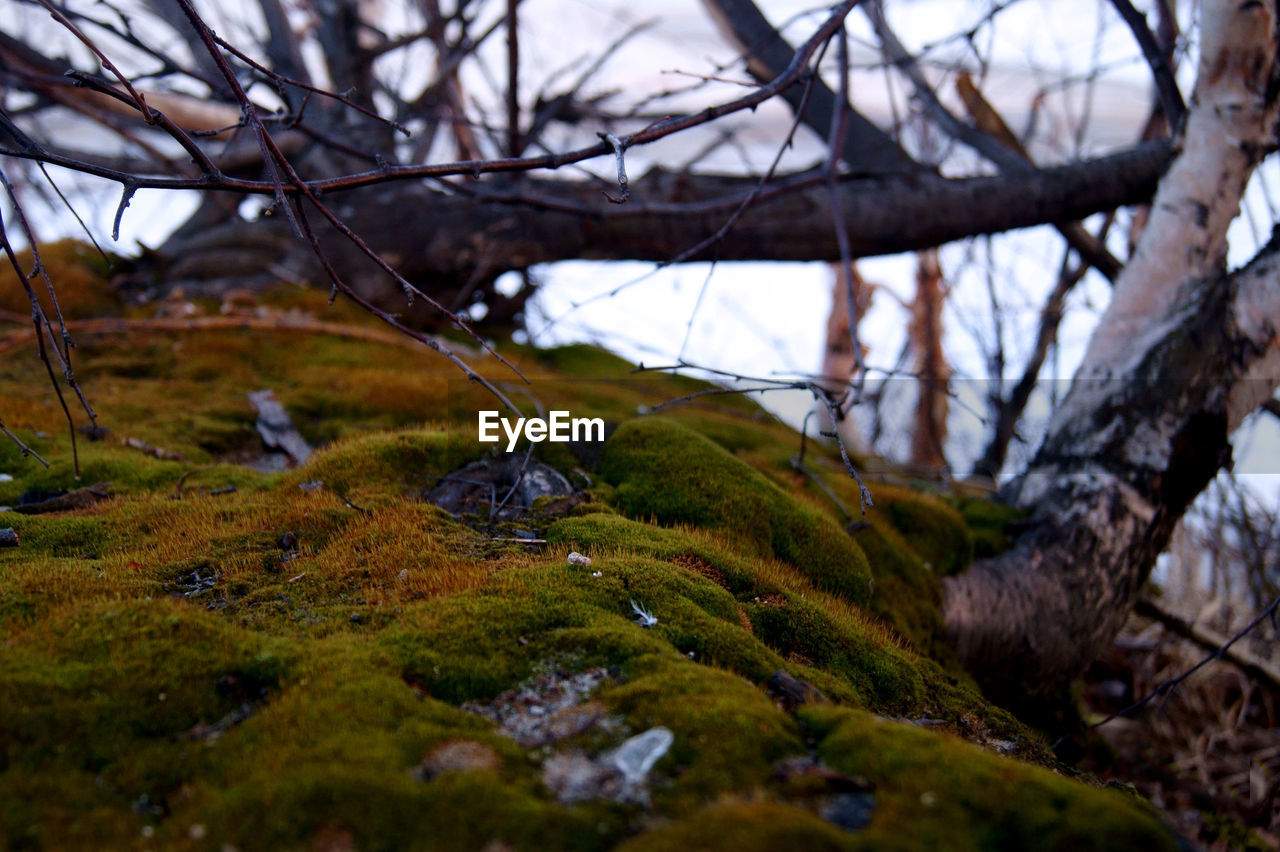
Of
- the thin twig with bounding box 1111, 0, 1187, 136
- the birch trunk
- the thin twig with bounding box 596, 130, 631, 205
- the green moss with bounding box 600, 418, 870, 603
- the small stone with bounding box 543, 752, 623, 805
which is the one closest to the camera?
the small stone with bounding box 543, 752, 623, 805

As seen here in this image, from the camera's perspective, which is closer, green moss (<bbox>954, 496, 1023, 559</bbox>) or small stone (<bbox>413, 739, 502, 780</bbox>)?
small stone (<bbox>413, 739, 502, 780</bbox>)

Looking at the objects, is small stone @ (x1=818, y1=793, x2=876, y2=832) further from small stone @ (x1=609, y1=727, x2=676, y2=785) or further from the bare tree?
the bare tree

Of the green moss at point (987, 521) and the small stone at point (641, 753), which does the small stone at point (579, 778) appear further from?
the green moss at point (987, 521)

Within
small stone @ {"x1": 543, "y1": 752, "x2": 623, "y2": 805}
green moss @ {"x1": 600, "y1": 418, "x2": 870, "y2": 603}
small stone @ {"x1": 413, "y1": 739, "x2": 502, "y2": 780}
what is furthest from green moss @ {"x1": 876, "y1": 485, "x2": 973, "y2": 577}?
small stone @ {"x1": 413, "y1": 739, "x2": 502, "y2": 780}

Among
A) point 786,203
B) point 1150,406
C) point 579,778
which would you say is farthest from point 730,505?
point 786,203

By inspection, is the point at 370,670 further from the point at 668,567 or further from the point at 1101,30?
the point at 1101,30

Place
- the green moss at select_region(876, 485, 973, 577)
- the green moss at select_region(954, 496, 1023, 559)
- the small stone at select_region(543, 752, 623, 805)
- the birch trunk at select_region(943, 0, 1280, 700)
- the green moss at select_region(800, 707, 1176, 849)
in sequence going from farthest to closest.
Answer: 1. the green moss at select_region(954, 496, 1023, 559)
2. the green moss at select_region(876, 485, 973, 577)
3. the birch trunk at select_region(943, 0, 1280, 700)
4. the small stone at select_region(543, 752, 623, 805)
5. the green moss at select_region(800, 707, 1176, 849)
